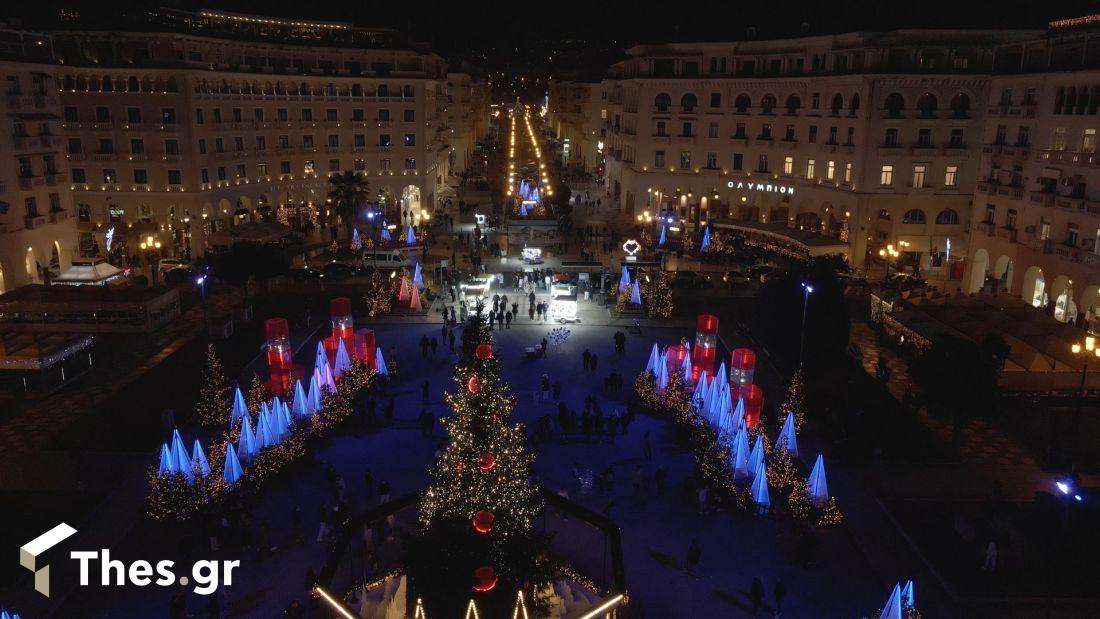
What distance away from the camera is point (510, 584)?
19.6 m

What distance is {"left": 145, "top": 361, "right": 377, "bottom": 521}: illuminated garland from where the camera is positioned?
2481 centimetres

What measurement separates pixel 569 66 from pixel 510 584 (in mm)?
178427

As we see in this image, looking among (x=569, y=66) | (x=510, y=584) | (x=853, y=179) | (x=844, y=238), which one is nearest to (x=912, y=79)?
(x=853, y=179)

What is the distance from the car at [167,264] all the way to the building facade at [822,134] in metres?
38.3

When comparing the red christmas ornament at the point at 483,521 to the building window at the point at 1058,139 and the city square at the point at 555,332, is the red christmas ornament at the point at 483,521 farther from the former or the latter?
the building window at the point at 1058,139

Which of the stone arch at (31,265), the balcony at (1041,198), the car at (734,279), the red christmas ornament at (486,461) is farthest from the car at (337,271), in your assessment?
the balcony at (1041,198)

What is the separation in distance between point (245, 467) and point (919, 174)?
A: 48.3 meters

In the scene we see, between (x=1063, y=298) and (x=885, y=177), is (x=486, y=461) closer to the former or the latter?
(x=1063, y=298)

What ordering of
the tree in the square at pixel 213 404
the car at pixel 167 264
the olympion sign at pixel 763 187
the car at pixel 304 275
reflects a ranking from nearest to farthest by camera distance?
the tree in the square at pixel 213 404 → the car at pixel 304 275 → the car at pixel 167 264 → the olympion sign at pixel 763 187

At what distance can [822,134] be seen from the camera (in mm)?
61062

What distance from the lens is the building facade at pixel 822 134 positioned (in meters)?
55.2

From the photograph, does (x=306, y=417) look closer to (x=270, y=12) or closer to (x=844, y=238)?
(x=844, y=238)

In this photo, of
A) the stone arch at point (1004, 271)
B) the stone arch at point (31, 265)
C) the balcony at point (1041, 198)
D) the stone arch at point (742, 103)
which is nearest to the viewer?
the balcony at point (1041, 198)

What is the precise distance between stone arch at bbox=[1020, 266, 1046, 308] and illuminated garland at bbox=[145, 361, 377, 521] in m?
37.7
